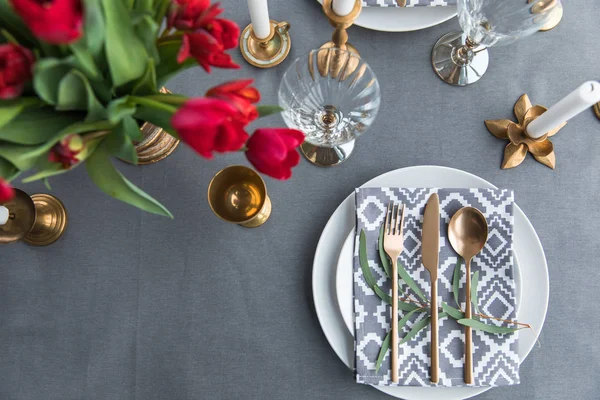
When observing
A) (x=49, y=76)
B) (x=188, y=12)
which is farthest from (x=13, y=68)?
(x=188, y=12)

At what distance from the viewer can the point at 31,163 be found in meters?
0.36

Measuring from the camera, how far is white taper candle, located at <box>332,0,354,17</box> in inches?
19.0

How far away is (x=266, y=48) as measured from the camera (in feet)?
2.05

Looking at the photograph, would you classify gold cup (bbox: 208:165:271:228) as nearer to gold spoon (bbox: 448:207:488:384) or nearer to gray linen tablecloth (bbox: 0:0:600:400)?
gray linen tablecloth (bbox: 0:0:600:400)

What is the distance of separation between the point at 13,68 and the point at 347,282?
1.36ft

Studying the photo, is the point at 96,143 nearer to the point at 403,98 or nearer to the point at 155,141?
the point at 155,141

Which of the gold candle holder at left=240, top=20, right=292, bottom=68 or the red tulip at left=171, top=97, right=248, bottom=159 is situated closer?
the red tulip at left=171, top=97, right=248, bottom=159

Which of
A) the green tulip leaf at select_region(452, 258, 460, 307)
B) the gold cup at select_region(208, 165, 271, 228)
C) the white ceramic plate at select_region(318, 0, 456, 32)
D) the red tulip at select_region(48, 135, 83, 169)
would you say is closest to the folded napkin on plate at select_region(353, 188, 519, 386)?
the green tulip leaf at select_region(452, 258, 460, 307)

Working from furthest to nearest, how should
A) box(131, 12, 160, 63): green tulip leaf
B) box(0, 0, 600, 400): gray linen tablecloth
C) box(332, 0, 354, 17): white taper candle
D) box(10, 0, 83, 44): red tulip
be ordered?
1. box(0, 0, 600, 400): gray linen tablecloth
2. box(332, 0, 354, 17): white taper candle
3. box(131, 12, 160, 63): green tulip leaf
4. box(10, 0, 83, 44): red tulip

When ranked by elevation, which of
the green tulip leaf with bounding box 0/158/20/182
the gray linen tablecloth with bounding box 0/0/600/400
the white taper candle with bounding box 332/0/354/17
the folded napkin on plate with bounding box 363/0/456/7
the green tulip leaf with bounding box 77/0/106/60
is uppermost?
the green tulip leaf with bounding box 77/0/106/60

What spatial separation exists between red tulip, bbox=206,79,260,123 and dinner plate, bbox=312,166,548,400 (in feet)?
0.89

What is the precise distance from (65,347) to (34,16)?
495 mm

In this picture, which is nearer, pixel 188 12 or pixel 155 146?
pixel 188 12

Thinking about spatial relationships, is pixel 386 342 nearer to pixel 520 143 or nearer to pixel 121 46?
pixel 520 143
